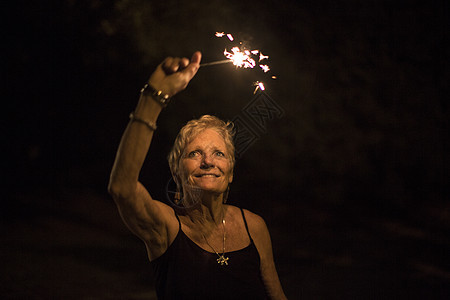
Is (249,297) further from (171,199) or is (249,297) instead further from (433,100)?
(433,100)

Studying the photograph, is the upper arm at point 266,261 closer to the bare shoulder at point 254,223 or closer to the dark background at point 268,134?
the bare shoulder at point 254,223

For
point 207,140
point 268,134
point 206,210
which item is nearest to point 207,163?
point 207,140

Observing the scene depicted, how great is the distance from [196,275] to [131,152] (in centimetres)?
62

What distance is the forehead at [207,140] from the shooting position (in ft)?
6.00

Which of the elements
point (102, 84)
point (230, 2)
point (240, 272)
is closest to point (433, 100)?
point (230, 2)

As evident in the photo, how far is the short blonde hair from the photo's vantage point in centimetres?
187

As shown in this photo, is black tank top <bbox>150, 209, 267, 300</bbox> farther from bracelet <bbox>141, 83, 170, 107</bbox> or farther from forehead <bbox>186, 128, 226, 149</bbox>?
bracelet <bbox>141, 83, 170, 107</bbox>

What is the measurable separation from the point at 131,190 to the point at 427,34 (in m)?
4.52

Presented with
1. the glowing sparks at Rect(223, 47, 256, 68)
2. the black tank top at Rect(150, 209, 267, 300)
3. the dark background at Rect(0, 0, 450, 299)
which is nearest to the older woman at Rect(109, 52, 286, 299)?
the black tank top at Rect(150, 209, 267, 300)

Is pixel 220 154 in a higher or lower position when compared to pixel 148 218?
higher

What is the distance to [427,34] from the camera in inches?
186

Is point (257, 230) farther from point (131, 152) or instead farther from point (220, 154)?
point (131, 152)

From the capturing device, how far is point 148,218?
149 cm

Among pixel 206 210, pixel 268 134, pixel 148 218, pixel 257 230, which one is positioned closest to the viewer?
pixel 148 218
